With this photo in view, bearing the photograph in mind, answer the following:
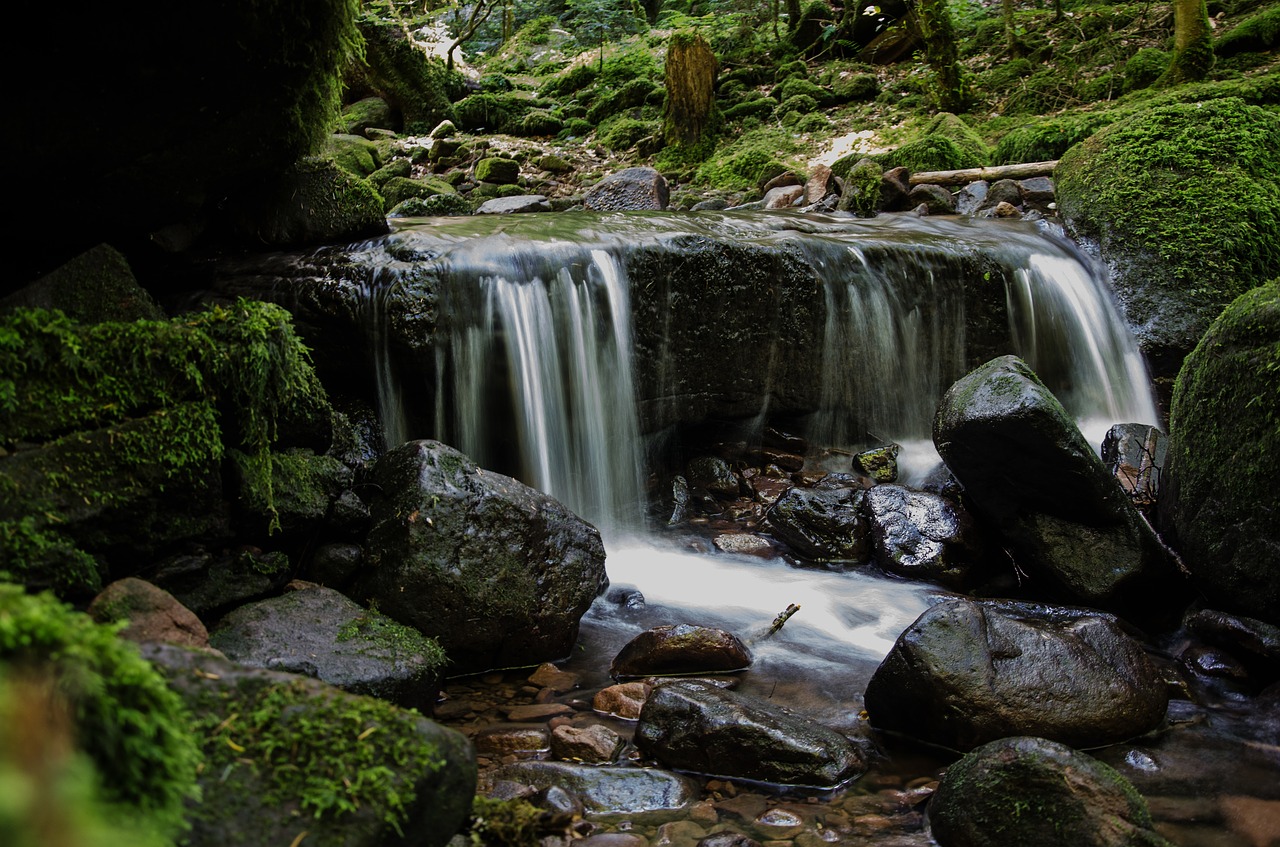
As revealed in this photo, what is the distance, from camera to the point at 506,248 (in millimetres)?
6488

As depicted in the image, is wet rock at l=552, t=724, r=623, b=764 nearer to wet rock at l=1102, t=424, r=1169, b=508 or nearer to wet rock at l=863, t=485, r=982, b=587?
wet rock at l=863, t=485, r=982, b=587

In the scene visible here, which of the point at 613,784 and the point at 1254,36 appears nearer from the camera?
the point at 613,784

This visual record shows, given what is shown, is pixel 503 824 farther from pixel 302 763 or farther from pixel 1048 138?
pixel 1048 138

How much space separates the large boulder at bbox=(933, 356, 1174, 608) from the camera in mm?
4672

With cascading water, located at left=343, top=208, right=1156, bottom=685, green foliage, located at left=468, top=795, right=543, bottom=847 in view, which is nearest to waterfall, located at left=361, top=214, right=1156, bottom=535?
cascading water, located at left=343, top=208, right=1156, bottom=685

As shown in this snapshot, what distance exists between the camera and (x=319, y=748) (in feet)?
5.74

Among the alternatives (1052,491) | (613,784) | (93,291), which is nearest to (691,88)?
(1052,491)

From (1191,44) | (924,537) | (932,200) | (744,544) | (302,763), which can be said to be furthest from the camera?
(1191,44)

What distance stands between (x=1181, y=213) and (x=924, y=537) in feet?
16.9

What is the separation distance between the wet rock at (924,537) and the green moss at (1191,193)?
4325 millimetres

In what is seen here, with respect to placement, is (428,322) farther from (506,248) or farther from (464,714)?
(464,714)

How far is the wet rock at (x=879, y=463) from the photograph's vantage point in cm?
718

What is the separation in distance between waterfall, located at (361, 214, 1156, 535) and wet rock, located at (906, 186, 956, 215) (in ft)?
→ 3.74

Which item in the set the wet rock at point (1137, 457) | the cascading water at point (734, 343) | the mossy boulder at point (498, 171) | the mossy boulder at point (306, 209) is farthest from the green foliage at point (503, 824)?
the mossy boulder at point (498, 171)
